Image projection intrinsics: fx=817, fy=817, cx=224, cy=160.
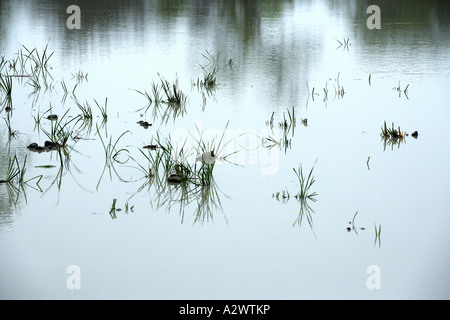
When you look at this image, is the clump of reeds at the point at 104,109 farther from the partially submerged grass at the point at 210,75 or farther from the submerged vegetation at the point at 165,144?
the partially submerged grass at the point at 210,75

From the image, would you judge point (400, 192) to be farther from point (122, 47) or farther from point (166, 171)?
point (122, 47)

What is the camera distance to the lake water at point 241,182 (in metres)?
2.95

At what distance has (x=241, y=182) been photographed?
13.1ft

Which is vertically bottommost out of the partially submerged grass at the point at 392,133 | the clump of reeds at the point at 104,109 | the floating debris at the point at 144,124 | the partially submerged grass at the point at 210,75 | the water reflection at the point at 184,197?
the water reflection at the point at 184,197

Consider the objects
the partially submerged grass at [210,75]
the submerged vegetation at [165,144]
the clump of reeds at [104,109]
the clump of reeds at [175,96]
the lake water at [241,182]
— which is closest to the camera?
the lake water at [241,182]

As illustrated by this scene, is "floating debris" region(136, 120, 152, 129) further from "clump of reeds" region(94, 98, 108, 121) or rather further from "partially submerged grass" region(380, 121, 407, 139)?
"partially submerged grass" region(380, 121, 407, 139)

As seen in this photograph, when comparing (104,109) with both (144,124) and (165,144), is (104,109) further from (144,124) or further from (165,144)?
(165,144)

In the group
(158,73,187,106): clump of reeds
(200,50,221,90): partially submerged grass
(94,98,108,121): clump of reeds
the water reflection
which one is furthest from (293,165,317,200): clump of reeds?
(200,50,221,90): partially submerged grass

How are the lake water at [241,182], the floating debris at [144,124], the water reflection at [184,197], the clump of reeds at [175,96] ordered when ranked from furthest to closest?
the clump of reeds at [175,96]
the floating debris at [144,124]
the water reflection at [184,197]
the lake water at [241,182]

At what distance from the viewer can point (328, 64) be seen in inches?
292

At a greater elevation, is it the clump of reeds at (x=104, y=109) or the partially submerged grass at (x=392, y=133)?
the clump of reeds at (x=104, y=109)

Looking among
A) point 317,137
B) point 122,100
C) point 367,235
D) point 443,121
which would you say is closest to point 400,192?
point 367,235

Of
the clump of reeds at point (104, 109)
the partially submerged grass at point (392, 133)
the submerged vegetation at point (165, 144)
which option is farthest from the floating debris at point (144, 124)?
the partially submerged grass at point (392, 133)

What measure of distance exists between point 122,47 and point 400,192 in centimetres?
489
